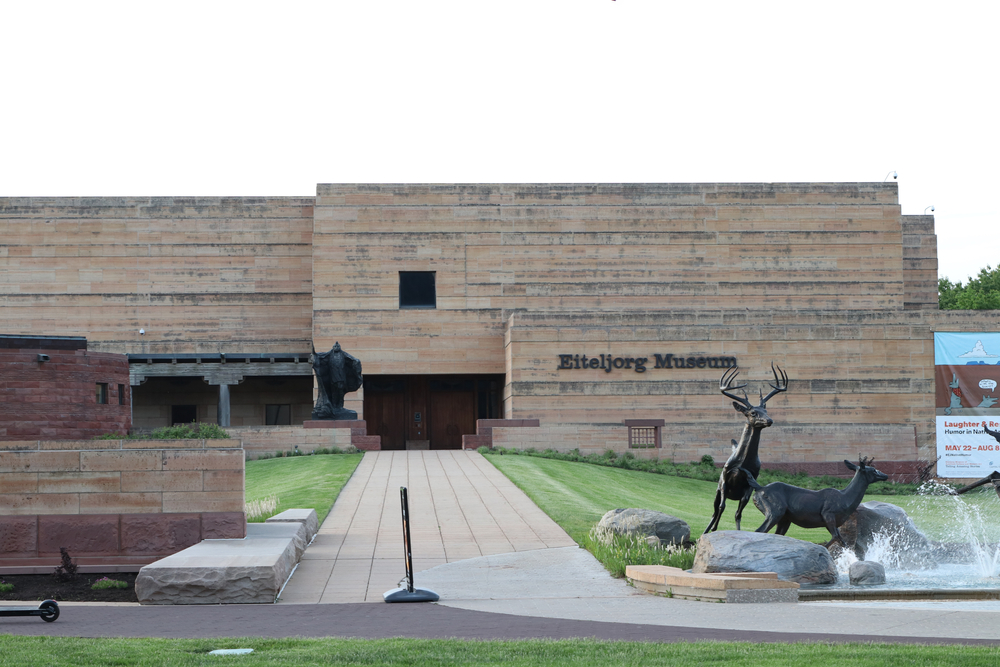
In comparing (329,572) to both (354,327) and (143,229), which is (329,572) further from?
(143,229)

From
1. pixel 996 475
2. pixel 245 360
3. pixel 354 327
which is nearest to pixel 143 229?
pixel 245 360

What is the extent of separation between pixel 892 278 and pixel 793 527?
90.5 ft

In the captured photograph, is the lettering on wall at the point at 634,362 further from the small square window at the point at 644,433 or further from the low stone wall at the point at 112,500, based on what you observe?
the low stone wall at the point at 112,500

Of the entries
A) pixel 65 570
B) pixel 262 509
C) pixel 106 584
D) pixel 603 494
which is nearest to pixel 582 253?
pixel 603 494

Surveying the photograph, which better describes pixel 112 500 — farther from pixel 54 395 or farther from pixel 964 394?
pixel 964 394

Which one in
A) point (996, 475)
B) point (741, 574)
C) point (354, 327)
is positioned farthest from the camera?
point (354, 327)

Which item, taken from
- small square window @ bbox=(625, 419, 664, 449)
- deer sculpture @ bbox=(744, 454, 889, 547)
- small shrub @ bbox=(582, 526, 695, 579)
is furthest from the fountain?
small square window @ bbox=(625, 419, 664, 449)

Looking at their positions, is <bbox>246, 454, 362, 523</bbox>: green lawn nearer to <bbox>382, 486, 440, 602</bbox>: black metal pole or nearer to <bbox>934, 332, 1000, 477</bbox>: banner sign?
<bbox>382, 486, 440, 602</bbox>: black metal pole

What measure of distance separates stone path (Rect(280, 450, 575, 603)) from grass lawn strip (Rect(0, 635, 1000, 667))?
367cm

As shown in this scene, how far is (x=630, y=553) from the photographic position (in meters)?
14.6

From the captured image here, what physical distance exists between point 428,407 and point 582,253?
983cm

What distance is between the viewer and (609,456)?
37.8 m

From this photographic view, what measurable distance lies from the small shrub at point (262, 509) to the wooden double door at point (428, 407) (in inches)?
975

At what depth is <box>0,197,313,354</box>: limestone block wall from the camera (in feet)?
156
